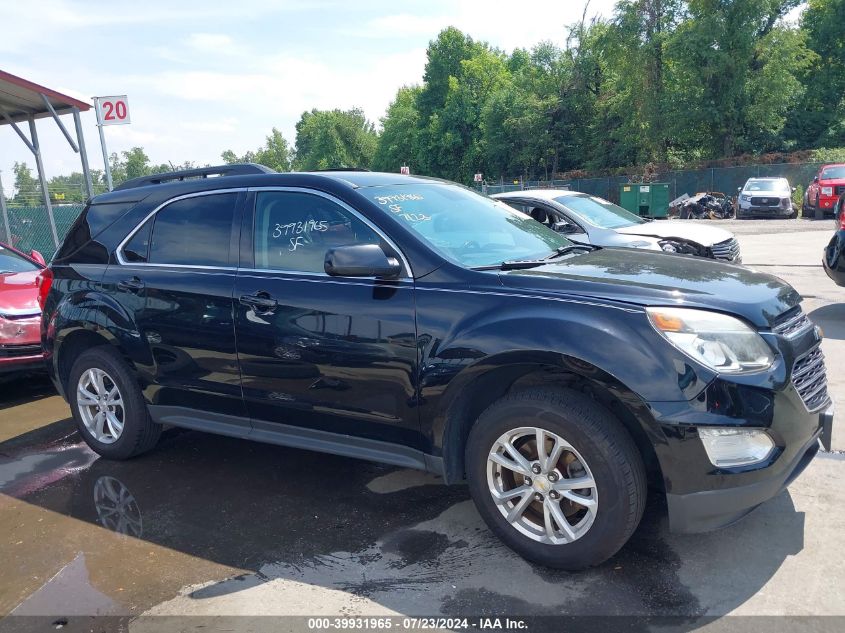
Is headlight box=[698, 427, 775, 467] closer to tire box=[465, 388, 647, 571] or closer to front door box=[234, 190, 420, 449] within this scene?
tire box=[465, 388, 647, 571]

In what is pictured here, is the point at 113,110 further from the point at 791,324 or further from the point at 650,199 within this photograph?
the point at 650,199

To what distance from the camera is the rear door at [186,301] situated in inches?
159

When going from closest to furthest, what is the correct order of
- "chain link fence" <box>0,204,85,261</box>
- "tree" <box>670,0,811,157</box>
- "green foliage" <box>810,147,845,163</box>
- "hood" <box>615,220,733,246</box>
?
1. "hood" <box>615,220,733,246</box>
2. "chain link fence" <box>0,204,85,261</box>
3. "green foliage" <box>810,147,845,163</box>
4. "tree" <box>670,0,811,157</box>

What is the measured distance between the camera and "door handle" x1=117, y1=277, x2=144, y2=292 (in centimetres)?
438

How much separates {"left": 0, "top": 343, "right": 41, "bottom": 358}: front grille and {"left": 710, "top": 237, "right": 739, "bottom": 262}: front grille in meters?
7.88

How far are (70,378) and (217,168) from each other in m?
1.83

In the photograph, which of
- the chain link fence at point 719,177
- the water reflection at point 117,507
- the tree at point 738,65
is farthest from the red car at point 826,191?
the water reflection at point 117,507

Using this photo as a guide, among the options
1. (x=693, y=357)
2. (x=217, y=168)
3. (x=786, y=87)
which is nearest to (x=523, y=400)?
(x=693, y=357)

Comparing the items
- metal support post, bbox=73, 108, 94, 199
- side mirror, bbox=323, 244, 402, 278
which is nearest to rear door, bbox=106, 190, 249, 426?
side mirror, bbox=323, 244, 402, 278

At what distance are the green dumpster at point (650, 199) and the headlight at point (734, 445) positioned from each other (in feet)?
86.2

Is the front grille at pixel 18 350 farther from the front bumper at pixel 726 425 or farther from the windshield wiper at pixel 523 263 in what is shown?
the front bumper at pixel 726 425

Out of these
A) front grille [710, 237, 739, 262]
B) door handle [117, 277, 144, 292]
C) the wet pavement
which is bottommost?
the wet pavement

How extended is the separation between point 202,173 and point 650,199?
84.5ft

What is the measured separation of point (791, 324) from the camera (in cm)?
319
